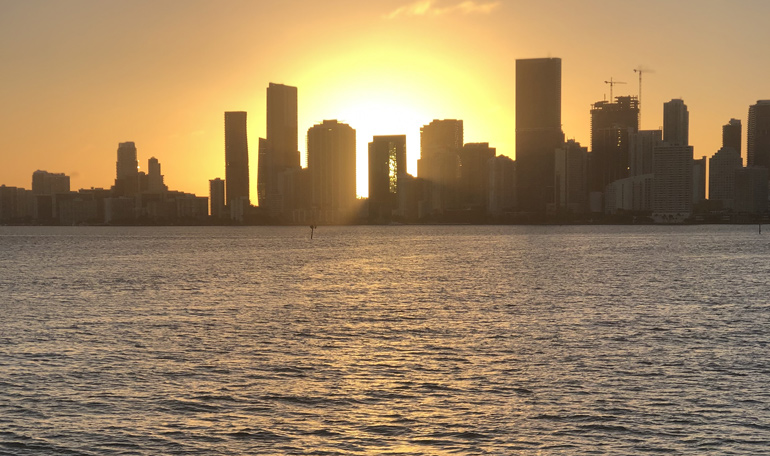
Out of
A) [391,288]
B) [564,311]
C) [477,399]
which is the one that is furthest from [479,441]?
[391,288]

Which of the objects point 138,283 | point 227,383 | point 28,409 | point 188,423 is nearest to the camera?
point 188,423

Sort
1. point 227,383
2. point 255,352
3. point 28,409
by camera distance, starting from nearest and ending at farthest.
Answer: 1. point 28,409
2. point 227,383
3. point 255,352

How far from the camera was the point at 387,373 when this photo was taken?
4434 cm

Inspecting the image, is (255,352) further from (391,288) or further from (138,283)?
(138,283)

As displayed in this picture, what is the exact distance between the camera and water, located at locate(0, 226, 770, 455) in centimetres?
3209

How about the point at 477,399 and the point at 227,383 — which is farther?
the point at 227,383

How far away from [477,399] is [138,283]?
84.8 m

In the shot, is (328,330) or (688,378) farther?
(328,330)

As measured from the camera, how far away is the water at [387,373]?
105 feet

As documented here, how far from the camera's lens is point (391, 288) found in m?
102

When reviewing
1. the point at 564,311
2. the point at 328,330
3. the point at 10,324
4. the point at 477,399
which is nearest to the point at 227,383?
the point at 477,399

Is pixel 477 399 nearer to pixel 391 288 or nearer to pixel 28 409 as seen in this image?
pixel 28 409

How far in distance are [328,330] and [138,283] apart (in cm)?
5931

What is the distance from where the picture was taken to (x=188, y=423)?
34.2 metres
